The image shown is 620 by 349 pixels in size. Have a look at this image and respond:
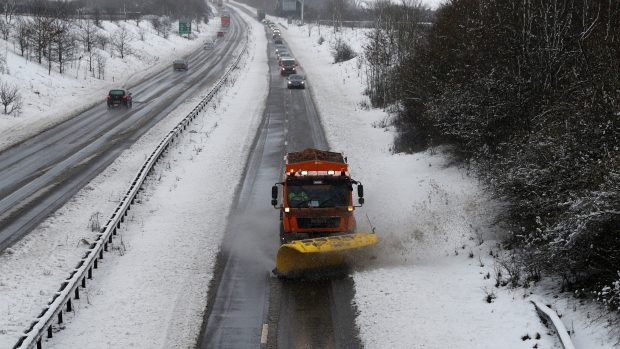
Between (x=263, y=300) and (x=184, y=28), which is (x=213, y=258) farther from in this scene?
(x=184, y=28)

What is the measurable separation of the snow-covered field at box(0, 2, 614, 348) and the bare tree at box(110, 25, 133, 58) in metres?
47.1

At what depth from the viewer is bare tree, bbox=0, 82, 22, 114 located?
39875 mm

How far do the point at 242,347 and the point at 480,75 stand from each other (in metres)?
13.8

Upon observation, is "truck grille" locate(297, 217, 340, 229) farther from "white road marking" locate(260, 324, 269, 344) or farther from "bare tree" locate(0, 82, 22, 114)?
"bare tree" locate(0, 82, 22, 114)

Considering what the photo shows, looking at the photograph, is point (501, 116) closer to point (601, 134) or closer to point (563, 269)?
point (601, 134)

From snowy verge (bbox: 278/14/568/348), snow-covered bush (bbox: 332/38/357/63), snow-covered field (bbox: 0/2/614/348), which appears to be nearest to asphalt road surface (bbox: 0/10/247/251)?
snow-covered field (bbox: 0/2/614/348)

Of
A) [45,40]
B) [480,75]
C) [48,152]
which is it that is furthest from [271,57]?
[480,75]

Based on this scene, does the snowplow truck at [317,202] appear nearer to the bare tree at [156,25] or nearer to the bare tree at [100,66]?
the bare tree at [100,66]

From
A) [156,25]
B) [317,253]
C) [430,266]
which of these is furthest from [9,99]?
[156,25]

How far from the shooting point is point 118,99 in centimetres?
4572

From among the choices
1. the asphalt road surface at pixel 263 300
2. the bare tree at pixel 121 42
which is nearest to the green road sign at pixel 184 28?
the bare tree at pixel 121 42

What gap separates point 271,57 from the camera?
85.1 meters

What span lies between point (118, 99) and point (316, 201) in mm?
31869

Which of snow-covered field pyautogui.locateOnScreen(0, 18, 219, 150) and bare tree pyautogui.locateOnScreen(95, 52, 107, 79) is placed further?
bare tree pyautogui.locateOnScreen(95, 52, 107, 79)
